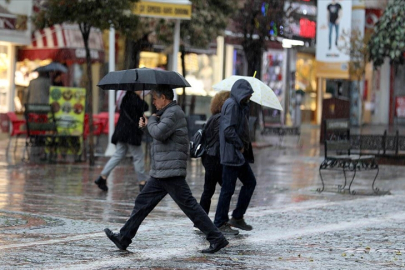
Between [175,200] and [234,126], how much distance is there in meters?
1.42

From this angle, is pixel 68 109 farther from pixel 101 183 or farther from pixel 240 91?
pixel 240 91

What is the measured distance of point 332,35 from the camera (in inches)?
1598

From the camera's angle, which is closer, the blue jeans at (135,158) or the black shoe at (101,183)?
the black shoe at (101,183)

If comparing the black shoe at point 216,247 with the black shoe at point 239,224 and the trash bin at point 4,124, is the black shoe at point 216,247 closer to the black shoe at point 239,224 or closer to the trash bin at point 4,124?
the black shoe at point 239,224

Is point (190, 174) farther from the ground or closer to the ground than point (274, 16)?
closer to the ground

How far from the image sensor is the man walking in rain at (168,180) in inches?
363

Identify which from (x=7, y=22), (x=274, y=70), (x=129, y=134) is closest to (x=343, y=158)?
(x=129, y=134)

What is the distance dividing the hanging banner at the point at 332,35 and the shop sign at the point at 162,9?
20.0 m

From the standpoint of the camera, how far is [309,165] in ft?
69.2

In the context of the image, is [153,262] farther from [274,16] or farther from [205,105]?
[205,105]

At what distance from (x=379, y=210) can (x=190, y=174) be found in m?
5.96

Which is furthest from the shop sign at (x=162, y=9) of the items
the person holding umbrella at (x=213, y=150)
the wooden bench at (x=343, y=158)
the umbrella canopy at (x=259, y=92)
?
the person holding umbrella at (x=213, y=150)

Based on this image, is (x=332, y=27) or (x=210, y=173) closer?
(x=210, y=173)

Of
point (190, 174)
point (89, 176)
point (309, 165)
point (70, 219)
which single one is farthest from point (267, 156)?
point (70, 219)
